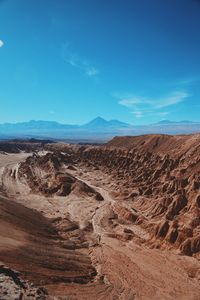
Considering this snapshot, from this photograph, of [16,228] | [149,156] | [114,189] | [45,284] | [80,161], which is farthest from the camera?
[80,161]

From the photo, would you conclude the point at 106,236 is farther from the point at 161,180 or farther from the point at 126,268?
the point at 161,180

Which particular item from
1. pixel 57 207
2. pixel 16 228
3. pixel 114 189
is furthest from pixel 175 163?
pixel 16 228

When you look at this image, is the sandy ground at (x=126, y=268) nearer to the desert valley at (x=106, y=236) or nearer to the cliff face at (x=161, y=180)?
the desert valley at (x=106, y=236)

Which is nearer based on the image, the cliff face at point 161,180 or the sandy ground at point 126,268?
the sandy ground at point 126,268

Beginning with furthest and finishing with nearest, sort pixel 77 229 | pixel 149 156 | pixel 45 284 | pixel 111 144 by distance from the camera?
pixel 111 144 < pixel 149 156 < pixel 77 229 < pixel 45 284

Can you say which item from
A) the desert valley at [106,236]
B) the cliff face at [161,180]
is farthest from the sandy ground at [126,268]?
the cliff face at [161,180]

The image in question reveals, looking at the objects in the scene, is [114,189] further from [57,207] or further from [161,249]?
[161,249]

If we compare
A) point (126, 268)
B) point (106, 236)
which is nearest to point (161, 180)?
point (106, 236)

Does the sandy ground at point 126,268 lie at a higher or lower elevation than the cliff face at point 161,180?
lower
